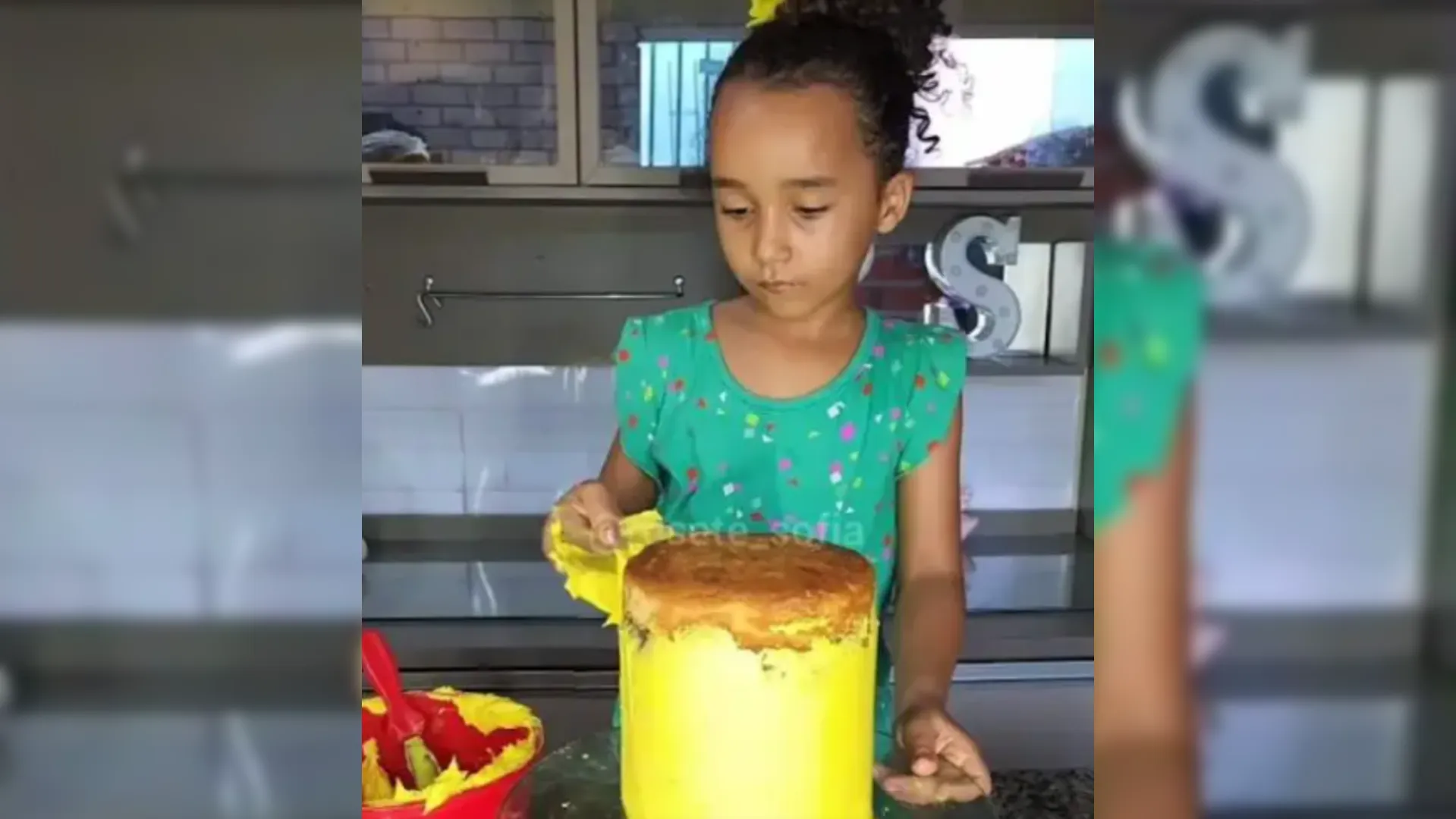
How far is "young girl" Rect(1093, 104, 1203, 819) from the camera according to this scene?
0.48 ft

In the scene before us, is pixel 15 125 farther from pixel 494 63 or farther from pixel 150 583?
pixel 494 63

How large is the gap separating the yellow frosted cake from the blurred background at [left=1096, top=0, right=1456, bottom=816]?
0.82 feet

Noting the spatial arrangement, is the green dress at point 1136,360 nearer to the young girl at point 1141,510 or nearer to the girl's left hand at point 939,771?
the young girl at point 1141,510

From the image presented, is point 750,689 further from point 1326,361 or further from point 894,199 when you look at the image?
point 894,199

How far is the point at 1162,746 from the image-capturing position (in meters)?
0.16

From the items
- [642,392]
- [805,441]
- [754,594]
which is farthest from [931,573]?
[754,594]

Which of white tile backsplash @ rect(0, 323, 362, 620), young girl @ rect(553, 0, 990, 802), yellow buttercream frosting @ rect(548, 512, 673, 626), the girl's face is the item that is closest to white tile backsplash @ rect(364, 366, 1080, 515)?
young girl @ rect(553, 0, 990, 802)

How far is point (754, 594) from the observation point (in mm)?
399

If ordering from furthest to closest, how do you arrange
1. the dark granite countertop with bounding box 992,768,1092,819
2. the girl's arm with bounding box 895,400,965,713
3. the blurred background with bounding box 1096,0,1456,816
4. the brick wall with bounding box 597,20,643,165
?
the brick wall with bounding box 597,20,643,165 < the dark granite countertop with bounding box 992,768,1092,819 < the girl's arm with bounding box 895,400,965,713 < the blurred background with bounding box 1096,0,1456,816

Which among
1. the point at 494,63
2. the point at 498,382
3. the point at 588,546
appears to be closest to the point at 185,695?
the point at 588,546

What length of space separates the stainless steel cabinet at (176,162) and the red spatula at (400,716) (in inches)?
13.9

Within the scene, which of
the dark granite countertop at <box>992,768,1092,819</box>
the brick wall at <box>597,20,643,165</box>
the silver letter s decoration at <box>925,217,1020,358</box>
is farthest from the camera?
the silver letter s decoration at <box>925,217,1020,358</box>

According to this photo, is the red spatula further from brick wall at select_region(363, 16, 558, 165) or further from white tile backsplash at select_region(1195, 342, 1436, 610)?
brick wall at select_region(363, 16, 558, 165)

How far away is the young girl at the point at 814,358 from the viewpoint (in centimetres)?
65
